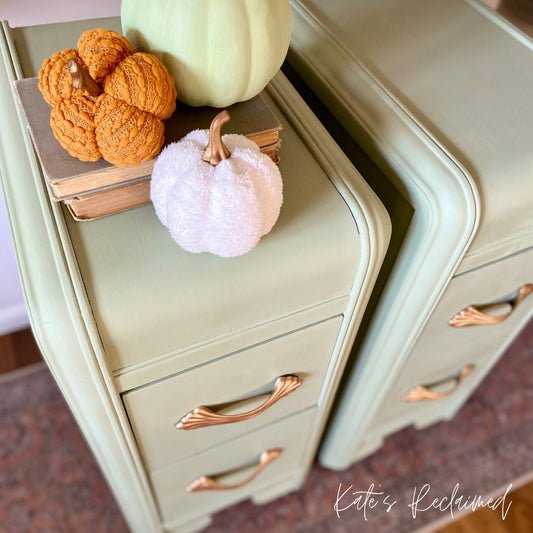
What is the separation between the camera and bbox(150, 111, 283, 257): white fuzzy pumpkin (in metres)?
0.37

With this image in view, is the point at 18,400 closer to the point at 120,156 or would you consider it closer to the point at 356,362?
the point at 356,362

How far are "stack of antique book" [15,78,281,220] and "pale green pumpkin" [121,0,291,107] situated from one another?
2 centimetres

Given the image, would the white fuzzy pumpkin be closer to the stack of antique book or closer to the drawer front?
the stack of antique book

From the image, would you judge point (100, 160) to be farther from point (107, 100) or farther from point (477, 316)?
point (477, 316)

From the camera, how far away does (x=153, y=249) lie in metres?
0.42

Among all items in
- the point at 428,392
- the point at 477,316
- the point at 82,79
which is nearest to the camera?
the point at 82,79

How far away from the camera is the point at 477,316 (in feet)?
2.17

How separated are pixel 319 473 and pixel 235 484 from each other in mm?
354

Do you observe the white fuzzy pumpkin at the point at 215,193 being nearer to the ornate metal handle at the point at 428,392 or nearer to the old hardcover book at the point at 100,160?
the old hardcover book at the point at 100,160

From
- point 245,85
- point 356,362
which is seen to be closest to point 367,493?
point 356,362

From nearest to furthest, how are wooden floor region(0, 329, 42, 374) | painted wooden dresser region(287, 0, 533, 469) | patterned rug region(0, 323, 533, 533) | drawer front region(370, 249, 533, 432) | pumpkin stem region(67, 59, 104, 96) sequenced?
pumpkin stem region(67, 59, 104, 96) < painted wooden dresser region(287, 0, 533, 469) < drawer front region(370, 249, 533, 432) < patterned rug region(0, 323, 533, 533) < wooden floor region(0, 329, 42, 374)

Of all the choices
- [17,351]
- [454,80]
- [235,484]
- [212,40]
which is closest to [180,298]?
[212,40]

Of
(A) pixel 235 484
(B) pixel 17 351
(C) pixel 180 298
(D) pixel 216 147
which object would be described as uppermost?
(D) pixel 216 147

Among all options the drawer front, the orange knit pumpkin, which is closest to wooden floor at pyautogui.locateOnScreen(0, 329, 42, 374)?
the drawer front
